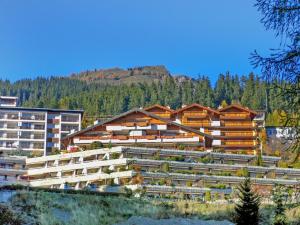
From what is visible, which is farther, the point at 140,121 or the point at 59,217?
the point at 140,121

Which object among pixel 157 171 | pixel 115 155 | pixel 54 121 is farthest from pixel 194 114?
pixel 157 171

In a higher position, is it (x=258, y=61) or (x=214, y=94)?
(x=214, y=94)

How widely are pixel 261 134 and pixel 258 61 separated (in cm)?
9069

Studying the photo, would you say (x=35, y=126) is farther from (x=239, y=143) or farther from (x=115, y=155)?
(x=115, y=155)

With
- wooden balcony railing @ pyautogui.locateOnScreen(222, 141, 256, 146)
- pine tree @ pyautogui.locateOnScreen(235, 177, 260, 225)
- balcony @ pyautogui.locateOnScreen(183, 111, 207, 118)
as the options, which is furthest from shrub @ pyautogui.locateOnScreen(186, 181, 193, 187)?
balcony @ pyautogui.locateOnScreen(183, 111, 207, 118)

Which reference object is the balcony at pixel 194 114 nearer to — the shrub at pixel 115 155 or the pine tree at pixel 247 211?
the shrub at pixel 115 155

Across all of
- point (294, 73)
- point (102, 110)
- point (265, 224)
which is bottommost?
point (265, 224)

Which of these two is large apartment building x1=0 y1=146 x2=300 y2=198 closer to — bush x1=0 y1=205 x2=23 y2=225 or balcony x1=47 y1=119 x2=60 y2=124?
A: bush x1=0 y1=205 x2=23 y2=225

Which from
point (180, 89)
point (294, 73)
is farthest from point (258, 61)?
point (180, 89)

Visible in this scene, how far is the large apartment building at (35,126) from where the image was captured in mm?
103000

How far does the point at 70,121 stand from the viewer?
10412 centimetres

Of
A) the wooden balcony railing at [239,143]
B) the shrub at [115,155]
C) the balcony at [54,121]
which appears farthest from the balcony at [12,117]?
the shrub at [115,155]

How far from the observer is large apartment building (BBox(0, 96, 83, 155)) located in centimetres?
10300

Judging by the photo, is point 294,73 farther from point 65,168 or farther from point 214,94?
point 214,94
